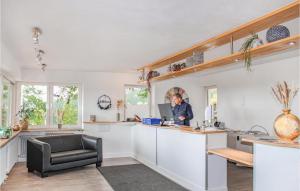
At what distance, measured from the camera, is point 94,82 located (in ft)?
23.7

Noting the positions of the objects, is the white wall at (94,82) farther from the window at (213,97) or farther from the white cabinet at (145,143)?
the window at (213,97)

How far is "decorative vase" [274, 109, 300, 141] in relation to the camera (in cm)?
249

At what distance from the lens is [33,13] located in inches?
113

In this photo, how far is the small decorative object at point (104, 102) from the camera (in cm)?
719

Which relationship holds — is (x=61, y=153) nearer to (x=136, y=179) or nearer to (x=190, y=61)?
(x=136, y=179)

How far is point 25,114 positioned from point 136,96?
2.99m

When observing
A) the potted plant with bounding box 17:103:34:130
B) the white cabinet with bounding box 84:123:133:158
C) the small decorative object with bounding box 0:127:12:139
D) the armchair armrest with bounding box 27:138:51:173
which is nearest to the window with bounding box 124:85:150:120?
the white cabinet with bounding box 84:123:133:158

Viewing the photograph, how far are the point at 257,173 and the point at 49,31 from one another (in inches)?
123

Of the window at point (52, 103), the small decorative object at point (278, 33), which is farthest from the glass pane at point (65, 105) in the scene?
the small decorative object at point (278, 33)

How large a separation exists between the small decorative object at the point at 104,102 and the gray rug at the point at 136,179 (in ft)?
6.45

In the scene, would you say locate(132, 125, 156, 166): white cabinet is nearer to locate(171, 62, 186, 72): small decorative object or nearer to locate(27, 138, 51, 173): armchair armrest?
locate(171, 62, 186, 72): small decorative object

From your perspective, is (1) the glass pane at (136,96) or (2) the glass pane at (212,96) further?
(1) the glass pane at (136,96)

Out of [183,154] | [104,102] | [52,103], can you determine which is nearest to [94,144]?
[104,102]

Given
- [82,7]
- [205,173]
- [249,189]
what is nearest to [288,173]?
[205,173]
